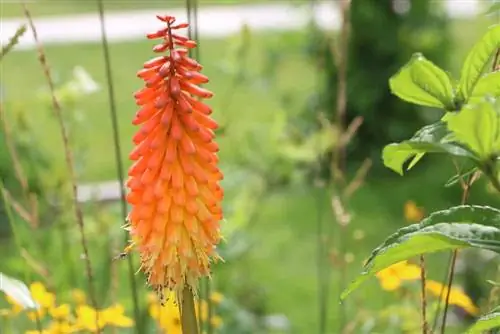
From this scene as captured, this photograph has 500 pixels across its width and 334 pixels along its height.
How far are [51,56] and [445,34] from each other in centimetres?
361

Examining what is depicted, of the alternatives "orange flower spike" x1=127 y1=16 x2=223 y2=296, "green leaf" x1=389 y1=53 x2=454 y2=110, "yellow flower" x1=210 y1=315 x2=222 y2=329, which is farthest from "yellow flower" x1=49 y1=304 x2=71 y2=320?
"green leaf" x1=389 y1=53 x2=454 y2=110

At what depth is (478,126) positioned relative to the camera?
755 millimetres

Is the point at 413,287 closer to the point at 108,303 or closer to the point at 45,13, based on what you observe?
the point at 108,303

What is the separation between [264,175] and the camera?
301cm

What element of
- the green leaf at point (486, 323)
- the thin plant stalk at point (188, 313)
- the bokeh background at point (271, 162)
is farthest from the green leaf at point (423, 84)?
the bokeh background at point (271, 162)

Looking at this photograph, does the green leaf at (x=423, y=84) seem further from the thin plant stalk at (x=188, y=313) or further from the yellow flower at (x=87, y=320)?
the yellow flower at (x=87, y=320)

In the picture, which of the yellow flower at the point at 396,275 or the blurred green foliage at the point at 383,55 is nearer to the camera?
the yellow flower at the point at 396,275

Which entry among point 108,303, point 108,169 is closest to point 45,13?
point 108,169

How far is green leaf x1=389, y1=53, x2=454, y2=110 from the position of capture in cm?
84

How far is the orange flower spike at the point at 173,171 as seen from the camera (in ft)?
3.36

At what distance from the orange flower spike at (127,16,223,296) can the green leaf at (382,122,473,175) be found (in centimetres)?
23

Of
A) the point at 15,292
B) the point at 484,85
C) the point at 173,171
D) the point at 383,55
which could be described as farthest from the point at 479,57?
the point at 383,55

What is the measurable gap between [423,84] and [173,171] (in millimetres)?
318

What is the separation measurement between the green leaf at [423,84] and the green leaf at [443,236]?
0.34 feet
